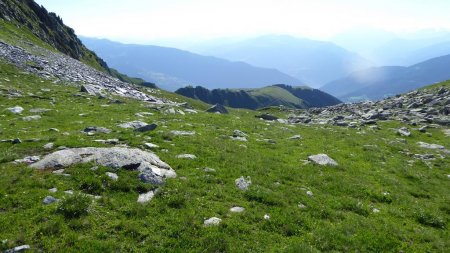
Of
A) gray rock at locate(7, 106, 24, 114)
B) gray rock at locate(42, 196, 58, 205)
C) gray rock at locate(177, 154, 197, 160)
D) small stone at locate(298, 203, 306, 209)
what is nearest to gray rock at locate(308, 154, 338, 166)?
small stone at locate(298, 203, 306, 209)

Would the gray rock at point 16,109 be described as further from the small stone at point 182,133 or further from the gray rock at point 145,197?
the gray rock at point 145,197

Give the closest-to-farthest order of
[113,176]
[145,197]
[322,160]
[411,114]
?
[145,197]
[113,176]
[322,160]
[411,114]

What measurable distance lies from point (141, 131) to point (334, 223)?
15891mm

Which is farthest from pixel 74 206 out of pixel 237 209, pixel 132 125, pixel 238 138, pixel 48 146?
pixel 238 138

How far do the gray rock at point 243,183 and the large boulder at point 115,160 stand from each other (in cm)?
332

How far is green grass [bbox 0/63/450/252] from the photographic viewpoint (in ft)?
42.2

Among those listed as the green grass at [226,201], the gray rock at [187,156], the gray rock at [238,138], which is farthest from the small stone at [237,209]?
the gray rock at [238,138]

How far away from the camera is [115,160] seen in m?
17.9

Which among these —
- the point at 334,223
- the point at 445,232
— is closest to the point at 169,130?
the point at 334,223

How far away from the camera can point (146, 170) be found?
17.3m

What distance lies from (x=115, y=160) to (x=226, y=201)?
6.07 meters

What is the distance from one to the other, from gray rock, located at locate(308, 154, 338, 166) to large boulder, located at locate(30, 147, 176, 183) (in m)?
10.5

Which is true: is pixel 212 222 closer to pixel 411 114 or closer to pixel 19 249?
pixel 19 249

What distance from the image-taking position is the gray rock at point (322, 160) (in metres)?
23.9
